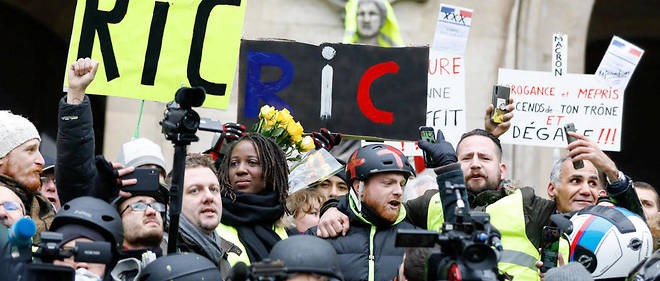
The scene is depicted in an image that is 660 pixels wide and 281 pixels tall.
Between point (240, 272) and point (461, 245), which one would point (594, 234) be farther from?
point (240, 272)

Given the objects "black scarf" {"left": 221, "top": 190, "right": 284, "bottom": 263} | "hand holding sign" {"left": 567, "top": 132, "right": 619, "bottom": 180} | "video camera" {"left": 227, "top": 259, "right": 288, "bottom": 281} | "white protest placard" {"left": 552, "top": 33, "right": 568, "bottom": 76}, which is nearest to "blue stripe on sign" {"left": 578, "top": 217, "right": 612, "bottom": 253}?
"hand holding sign" {"left": 567, "top": 132, "right": 619, "bottom": 180}

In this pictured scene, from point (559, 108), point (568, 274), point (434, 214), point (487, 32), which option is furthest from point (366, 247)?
point (487, 32)

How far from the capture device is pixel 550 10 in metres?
13.3

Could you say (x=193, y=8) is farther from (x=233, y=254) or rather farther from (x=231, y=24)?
(x=233, y=254)

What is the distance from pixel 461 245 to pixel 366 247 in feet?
6.34

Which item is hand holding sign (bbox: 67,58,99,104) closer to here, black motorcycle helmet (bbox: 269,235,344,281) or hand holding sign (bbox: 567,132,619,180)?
black motorcycle helmet (bbox: 269,235,344,281)

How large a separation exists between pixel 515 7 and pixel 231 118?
3.20 metres

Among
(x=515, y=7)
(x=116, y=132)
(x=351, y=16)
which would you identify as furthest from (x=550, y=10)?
(x=116, y=132)

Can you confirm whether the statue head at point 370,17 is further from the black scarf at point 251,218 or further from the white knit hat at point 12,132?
the white knit hat at point 12,132

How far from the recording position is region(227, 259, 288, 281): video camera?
17.2ft

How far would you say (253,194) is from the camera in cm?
735

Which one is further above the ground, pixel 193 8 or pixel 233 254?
pixel 193 8

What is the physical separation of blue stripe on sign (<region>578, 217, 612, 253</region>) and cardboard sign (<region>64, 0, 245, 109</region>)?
7.67 feet

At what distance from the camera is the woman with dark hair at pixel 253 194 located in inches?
285
